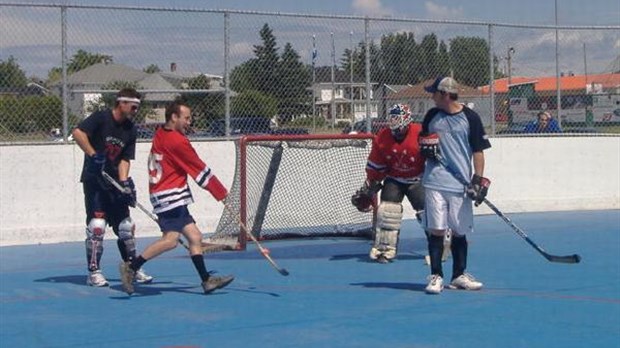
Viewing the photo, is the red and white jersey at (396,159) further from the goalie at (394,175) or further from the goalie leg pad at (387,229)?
the goalie leg pad at (387,229)

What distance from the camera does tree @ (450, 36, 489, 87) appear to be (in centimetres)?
1739

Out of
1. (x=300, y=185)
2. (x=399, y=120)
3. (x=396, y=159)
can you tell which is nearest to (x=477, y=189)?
(x=399, y=120)

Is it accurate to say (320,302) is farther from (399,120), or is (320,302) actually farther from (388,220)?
(399,120)

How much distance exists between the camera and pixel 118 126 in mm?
10625

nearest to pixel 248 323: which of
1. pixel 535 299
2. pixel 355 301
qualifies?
pixel 355 301

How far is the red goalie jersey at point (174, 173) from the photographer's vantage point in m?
9.88

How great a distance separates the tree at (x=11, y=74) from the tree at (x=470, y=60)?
6.65 meters

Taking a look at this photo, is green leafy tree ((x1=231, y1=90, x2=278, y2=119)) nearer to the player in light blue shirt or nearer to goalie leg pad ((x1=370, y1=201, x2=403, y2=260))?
goalie leg pad ((x1=370, y1=201, x2=403, y2=260))

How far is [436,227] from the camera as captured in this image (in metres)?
9.80

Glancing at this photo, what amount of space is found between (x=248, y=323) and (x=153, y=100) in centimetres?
674

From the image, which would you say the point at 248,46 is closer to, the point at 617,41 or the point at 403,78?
the point at 403,78

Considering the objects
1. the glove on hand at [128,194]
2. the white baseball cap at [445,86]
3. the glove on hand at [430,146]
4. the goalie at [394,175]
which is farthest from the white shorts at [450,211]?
the glove on hand at [128,194]

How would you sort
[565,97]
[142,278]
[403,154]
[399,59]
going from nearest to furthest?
1. [142,278]
2. [403,154]
3. [399,59]
4. [565,97]

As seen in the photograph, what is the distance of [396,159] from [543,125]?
6.70 meters
